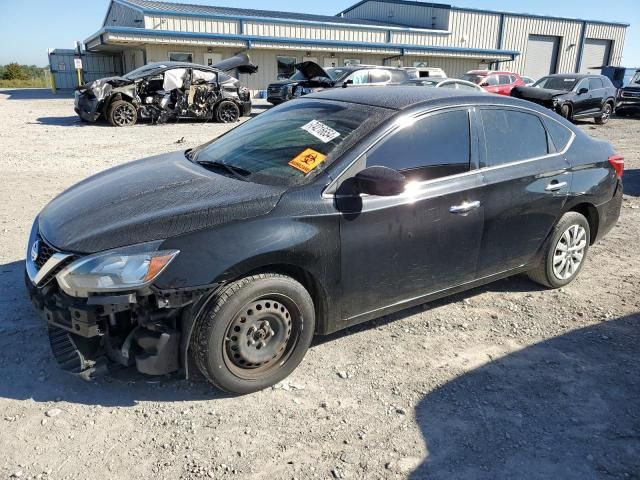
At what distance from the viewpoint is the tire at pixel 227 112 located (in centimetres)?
1602

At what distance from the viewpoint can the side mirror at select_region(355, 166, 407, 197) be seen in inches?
116

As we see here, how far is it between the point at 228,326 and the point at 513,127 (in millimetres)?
2590

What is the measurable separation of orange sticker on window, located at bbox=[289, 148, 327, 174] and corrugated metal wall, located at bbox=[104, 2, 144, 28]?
27731 millimetres

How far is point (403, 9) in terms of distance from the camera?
41094 mm

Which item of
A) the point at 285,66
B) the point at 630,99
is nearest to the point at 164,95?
the point at 285,66

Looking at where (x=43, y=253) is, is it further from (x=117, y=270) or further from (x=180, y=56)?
(x=180, y=56)

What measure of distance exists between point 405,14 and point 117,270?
43.1m

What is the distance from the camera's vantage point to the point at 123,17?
112ft

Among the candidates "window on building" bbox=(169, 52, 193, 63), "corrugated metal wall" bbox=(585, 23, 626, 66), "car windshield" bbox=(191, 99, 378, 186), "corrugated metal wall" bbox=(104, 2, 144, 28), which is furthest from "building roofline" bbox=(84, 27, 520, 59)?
"car windshield" bbox=(191, 99, 378, 186)

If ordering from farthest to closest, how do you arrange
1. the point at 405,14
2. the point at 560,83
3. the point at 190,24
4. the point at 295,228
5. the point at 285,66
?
the point at 405,14
the point at 285,66
the point at 190,24
the point at 560,83
the point at 295,228

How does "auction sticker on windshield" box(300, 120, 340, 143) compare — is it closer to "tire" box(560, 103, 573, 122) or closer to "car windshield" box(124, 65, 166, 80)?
"car windshield" box(124, 65, 166, 80)

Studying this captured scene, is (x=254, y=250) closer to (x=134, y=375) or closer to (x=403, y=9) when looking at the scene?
(x=134, y=375)

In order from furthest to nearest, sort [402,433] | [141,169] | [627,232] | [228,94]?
1. [228,94]
2. [627,232]
3. [141,169]
4. [402,433]

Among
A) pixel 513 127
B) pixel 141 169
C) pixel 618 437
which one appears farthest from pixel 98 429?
pixel 513 127
